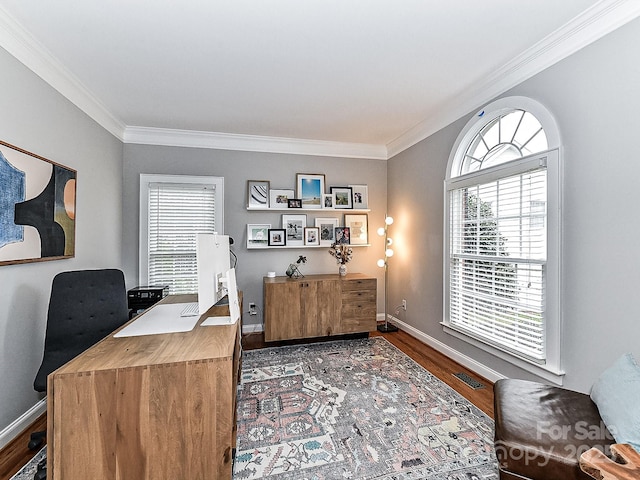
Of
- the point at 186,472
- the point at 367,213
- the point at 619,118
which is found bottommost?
the point at 186,472

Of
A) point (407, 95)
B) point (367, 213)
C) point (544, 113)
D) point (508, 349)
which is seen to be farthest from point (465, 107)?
point (508, 349)

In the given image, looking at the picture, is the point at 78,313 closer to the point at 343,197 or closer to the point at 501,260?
the point at 343,197

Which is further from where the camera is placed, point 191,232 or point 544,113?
point 191,232

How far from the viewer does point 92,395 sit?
1253 mm

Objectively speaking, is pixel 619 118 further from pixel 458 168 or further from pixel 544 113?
pixel 458 168

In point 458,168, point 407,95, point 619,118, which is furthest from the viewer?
point 458,168

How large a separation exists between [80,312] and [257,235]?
2.19m

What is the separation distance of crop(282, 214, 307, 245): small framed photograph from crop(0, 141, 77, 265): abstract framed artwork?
2.31 meters

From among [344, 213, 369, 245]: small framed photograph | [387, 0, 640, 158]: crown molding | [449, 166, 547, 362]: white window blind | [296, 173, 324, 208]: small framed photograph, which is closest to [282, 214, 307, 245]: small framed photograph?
[296, 173, 324, 208]: small framed photograph

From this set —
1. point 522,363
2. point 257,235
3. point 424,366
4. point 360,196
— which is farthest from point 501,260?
point 257,235

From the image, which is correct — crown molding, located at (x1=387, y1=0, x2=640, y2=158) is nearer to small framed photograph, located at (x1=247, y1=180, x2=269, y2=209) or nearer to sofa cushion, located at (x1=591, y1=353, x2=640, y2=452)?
sofa cushion, located at (x1=591, y1=353, x2=640, y2=452)

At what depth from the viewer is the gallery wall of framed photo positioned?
4125 mm

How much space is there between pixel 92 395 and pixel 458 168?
131 inches

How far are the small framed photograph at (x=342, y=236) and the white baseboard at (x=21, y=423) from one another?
11.1ft
